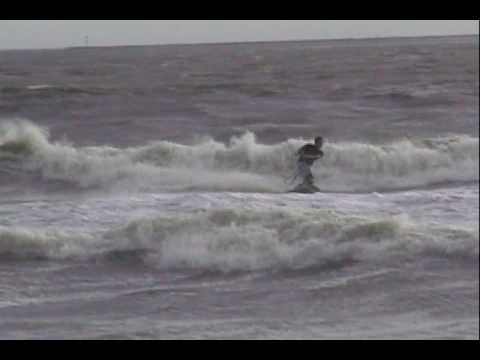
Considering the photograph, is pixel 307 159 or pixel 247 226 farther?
pixel 307 159

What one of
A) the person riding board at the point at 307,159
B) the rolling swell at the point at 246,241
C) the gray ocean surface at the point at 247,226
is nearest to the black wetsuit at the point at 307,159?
the person riding board at the point at 307,159

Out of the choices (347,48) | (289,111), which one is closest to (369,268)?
(289,111)

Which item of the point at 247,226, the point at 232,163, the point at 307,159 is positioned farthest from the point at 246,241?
the point at 232,163

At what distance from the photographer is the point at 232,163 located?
1023 centimetres

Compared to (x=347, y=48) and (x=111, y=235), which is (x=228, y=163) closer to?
(x=111, y=235)

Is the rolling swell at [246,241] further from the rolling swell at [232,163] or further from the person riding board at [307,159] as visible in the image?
the person riding board at [307,159]

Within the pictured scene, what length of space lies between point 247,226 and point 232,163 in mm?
4068

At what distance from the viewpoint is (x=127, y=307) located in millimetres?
4859

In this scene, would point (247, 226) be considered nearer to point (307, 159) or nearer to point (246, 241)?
point (246, 241)

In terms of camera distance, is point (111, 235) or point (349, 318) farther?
point (111, 235)

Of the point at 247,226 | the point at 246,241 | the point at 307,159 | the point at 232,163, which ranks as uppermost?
the point at 232,163

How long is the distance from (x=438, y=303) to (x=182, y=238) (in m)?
2.62

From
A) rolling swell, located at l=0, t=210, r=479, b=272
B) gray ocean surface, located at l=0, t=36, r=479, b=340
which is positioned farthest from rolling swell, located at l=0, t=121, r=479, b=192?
rolling swell, located at l=0, t=210, r=479, b=272
